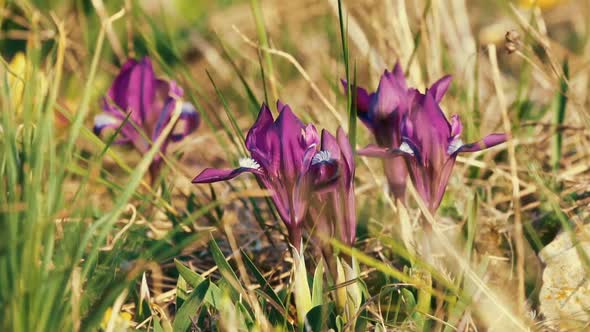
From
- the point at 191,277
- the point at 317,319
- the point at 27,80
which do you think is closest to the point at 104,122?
the point at 27,80

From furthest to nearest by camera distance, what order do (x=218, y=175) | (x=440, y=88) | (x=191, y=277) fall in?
(x=440, y=88) < (x=191, y=277) < (x=218, y=175)

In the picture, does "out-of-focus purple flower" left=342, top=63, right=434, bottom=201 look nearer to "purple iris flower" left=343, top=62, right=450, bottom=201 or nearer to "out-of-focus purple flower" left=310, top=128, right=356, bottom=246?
"purple iris flower" left=343, top=62, right=450, bottom=201

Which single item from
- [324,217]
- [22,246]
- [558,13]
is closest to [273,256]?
[324,217]

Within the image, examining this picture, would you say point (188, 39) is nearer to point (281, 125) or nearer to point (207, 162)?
point (207, 162)

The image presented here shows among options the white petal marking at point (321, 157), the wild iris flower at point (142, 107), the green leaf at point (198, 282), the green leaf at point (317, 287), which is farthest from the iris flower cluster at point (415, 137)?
the wild iris flower at point (142, 107)

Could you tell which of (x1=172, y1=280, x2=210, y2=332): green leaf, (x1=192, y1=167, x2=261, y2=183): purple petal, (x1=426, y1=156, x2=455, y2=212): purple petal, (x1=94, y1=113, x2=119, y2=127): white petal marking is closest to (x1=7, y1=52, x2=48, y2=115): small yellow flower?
(x1=94, y1=113, x2=119, y2=127): white petal marking

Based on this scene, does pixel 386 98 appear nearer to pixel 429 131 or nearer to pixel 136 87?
pixel 429 131
